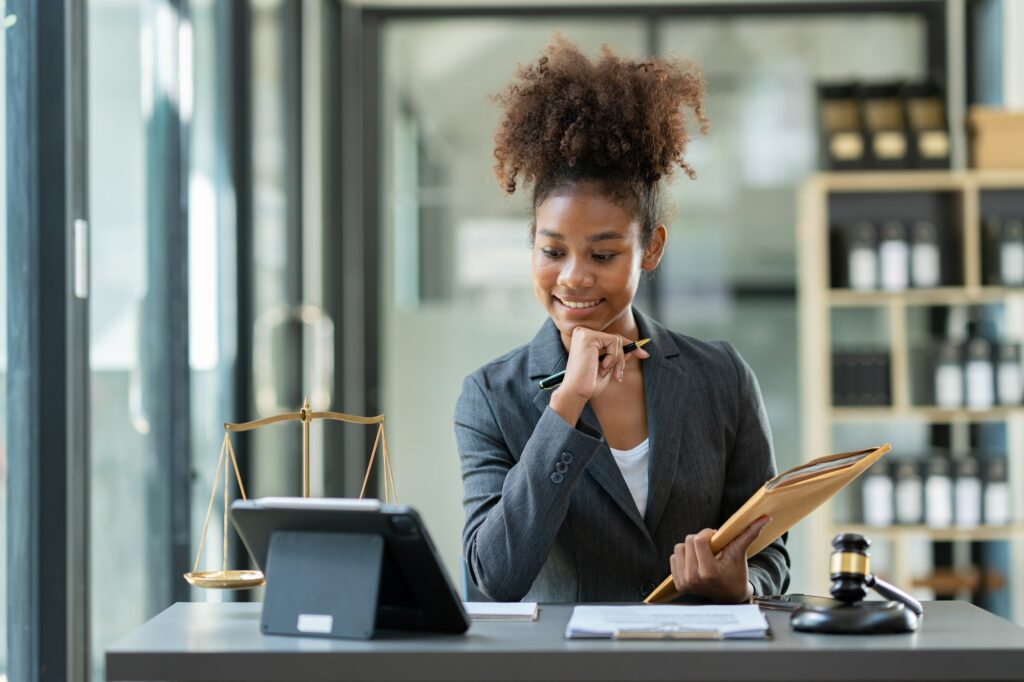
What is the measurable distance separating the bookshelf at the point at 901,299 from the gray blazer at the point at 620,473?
2.56 meters

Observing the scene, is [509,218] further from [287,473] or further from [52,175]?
[52,175]

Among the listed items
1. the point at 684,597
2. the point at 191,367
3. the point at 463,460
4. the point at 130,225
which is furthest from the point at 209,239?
the point at 684,597

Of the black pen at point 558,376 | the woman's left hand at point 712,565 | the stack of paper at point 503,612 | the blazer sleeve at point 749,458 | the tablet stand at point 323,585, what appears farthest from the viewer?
the blazer sleeve at point 749,458

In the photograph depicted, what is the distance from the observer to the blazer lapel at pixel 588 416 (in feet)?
6.05

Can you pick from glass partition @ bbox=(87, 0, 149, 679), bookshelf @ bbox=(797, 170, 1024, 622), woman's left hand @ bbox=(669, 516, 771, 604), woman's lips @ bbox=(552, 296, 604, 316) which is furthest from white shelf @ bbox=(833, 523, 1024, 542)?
woman's left hand @ bbox=(669, 516, 771, 604)

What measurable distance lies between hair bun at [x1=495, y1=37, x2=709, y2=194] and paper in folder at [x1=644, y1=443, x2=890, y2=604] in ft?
1.84

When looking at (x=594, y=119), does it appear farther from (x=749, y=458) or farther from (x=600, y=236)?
(x=749, y=458)

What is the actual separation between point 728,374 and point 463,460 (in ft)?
1.47

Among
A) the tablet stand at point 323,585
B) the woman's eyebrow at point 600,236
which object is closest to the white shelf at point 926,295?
the woman's eyebrow at point 600,236

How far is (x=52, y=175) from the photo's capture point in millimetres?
2324

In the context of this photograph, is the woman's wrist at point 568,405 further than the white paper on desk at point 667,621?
Yes

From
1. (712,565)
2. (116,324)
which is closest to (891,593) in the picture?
(712,565)

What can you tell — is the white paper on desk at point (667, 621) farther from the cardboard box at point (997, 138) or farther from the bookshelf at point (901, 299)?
the cardboard box at point (997, 138)

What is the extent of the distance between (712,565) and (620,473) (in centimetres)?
31
